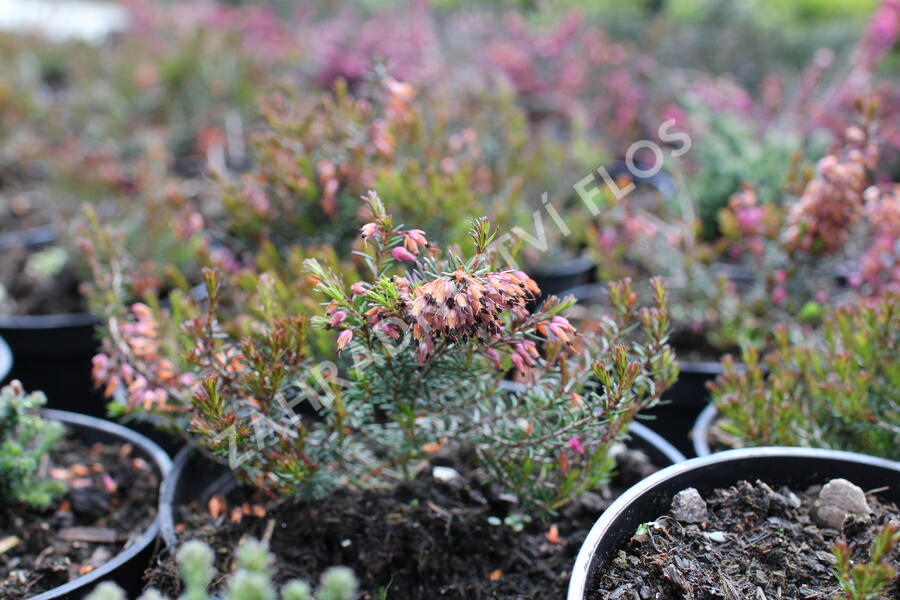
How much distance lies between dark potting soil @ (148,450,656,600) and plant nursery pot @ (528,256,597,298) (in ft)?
4.57

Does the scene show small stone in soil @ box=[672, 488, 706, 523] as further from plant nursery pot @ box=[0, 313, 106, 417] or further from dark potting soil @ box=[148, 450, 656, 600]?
plant nursery pot @ box=[0, 313, 106, 417]

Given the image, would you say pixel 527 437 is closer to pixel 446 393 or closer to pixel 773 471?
pixel 446 393

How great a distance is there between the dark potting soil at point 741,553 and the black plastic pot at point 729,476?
0.03 meters

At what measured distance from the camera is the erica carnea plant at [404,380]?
1443 mm

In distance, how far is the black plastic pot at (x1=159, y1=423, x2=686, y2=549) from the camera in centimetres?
192

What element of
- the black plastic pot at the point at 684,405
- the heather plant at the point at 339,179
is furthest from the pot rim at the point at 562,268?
the black plastic pot at the point at 684,405

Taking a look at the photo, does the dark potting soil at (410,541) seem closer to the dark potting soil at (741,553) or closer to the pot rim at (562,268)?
the dark potting soil at (741,553)

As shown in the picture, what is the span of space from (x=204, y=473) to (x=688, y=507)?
1248 mm

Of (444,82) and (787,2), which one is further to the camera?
(787,2)

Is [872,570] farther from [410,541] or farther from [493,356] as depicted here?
[410,541]

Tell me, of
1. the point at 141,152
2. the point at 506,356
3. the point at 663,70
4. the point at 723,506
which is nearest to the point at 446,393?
the point at 506,356

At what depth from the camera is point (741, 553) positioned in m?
1.50

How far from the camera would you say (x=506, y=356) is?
1.64m

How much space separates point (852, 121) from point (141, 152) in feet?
13.9
